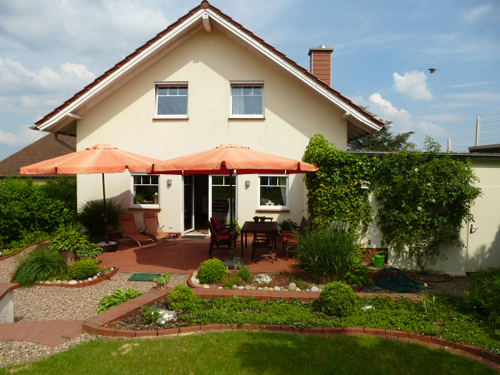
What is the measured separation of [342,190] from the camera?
7996 millimetres

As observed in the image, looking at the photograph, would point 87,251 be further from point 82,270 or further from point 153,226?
point 153,226

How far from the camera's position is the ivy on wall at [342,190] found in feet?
26.0

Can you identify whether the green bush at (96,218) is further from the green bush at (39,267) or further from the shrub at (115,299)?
the shrub at (115,299)

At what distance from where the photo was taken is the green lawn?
133 inches

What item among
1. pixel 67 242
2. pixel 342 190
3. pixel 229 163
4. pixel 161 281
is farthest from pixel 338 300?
pixel 67 242

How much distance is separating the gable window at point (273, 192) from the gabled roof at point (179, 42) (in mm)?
3037

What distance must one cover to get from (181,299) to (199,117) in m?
7.77

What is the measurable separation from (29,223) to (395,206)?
11278 millimetres

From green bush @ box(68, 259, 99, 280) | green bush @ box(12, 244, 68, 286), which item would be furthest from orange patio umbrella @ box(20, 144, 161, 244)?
green bush @ box(68, 259, 99, 280)

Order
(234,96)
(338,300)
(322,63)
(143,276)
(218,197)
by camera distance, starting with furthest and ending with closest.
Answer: (322,63) → (218,197) → (234,96) → (143,276) → (338,300)

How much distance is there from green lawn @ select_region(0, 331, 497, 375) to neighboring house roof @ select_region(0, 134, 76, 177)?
22.4m

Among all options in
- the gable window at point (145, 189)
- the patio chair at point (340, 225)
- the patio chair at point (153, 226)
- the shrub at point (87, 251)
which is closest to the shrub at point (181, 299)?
the shrub at point (87, 251)

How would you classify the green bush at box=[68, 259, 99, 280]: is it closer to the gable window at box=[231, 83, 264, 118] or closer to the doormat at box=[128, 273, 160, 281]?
the doormat at box=[128, 273, 160, 281]

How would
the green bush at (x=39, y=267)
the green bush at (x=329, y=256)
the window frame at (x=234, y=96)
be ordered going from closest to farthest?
1. the green bush at (x=329, y=256)
2. the green bush at (x=39, y=267)
3. the window frame at (x=234, y=96)
